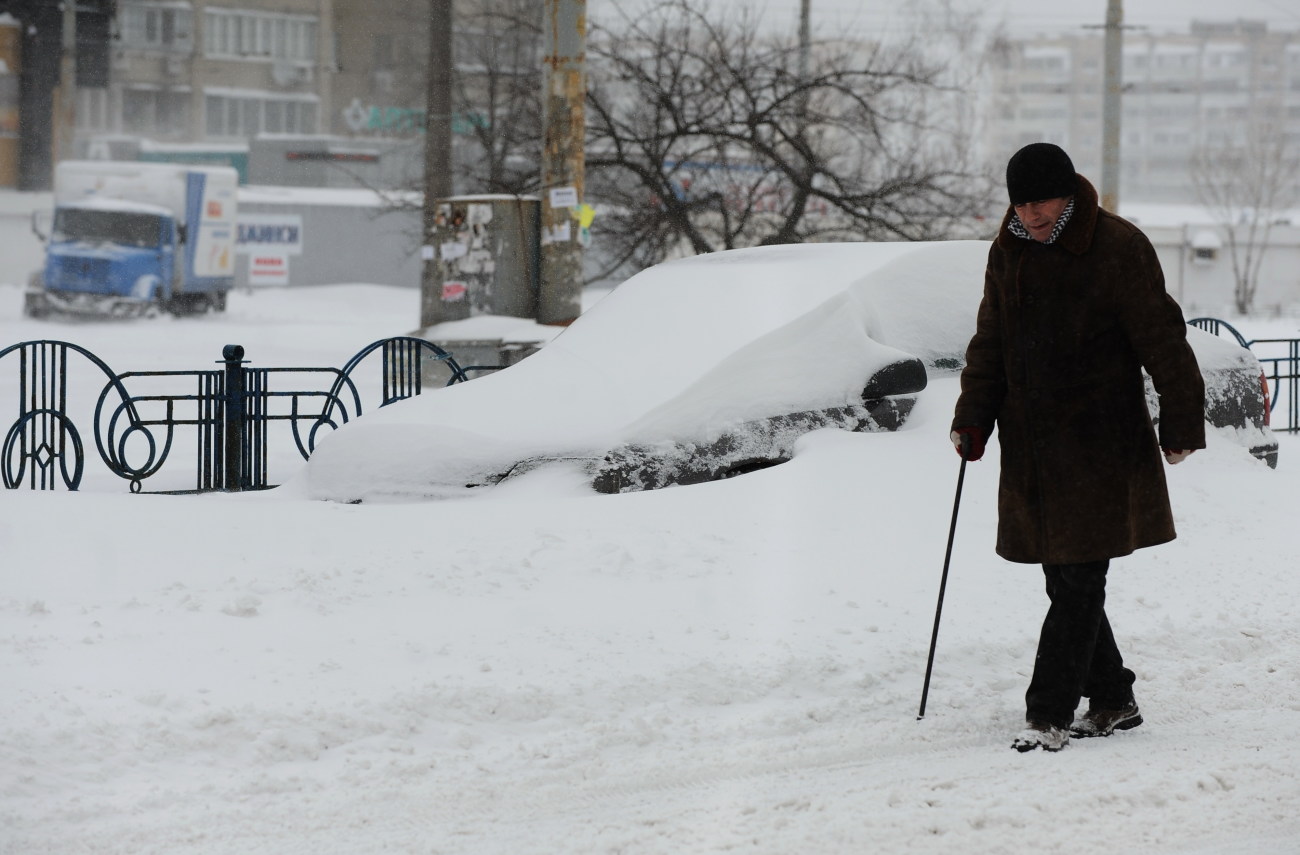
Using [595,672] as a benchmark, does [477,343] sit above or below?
above

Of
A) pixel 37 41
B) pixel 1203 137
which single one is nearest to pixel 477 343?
pixel 37 41

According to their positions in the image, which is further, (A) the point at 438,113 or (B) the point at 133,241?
(B) the point at 133,241

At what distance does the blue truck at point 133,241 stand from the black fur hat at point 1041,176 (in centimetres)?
2695

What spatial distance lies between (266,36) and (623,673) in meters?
58.9

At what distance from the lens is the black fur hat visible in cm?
404

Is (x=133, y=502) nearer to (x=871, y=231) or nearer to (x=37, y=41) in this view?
(x=871, y=231)

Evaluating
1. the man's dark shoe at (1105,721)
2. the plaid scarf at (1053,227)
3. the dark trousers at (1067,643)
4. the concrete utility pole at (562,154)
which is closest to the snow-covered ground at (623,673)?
the man's dark shoe at (1105,721)

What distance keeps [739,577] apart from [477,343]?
9.34 m

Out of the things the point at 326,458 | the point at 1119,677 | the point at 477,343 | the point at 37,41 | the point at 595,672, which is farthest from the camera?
the point at 37,41

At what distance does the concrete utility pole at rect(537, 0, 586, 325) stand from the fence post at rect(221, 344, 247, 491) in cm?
440

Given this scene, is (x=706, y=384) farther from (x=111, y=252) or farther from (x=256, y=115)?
(x=256, y=115)

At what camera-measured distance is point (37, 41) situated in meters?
42.8

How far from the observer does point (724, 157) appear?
54.6 ft

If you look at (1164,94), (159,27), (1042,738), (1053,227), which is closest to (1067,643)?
(1042,738)
